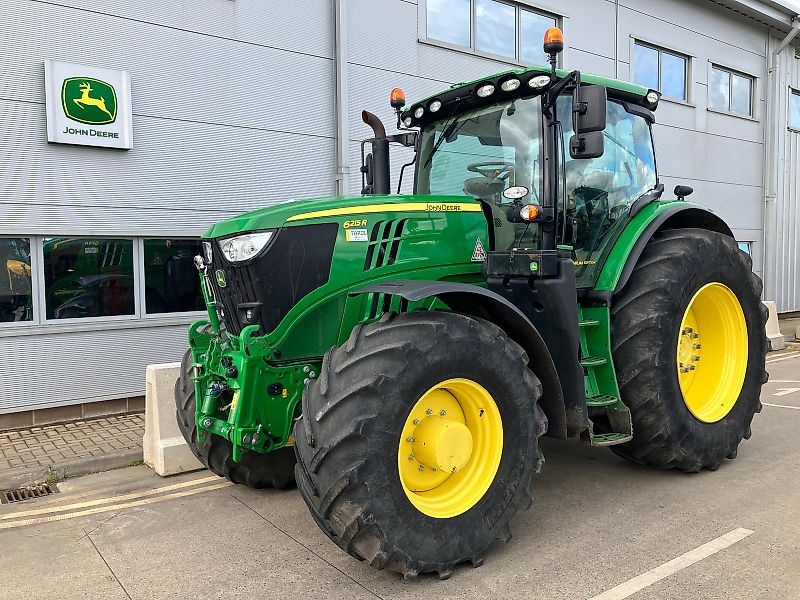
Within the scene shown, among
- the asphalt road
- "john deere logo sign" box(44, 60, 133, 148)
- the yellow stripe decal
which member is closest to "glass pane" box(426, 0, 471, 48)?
"john deere logo sign" box(44, 60, 133, 148)

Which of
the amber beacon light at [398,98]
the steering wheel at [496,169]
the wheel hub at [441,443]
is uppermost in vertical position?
the amber beacon light at [398,98]

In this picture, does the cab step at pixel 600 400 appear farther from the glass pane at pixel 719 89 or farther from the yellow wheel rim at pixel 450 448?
the glass pane at pixel 719 89

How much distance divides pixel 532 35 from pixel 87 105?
7.26m

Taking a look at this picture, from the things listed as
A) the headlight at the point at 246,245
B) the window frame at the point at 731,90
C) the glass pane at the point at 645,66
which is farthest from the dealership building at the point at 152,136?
the window frame at the point at 731,90

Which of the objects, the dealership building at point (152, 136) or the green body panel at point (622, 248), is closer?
the green body panel at point (622, 248)

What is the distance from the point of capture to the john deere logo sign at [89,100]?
6.96 meters

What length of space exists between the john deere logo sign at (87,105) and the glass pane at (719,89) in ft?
39.9

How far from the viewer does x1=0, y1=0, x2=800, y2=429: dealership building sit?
693 cm

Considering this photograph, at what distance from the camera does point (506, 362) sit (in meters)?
3.67

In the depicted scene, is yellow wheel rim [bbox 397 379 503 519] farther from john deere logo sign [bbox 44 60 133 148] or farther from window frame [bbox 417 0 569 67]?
window frame [bbox 417 0 569 67]

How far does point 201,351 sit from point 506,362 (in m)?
1.99

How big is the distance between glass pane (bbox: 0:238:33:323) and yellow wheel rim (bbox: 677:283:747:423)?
20.8 feet

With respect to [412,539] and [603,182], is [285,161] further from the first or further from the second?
[412,539]

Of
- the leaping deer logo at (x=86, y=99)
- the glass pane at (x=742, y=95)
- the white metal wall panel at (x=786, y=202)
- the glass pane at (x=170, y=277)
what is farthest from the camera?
the white metal wall panel at (x=786, y=202)
